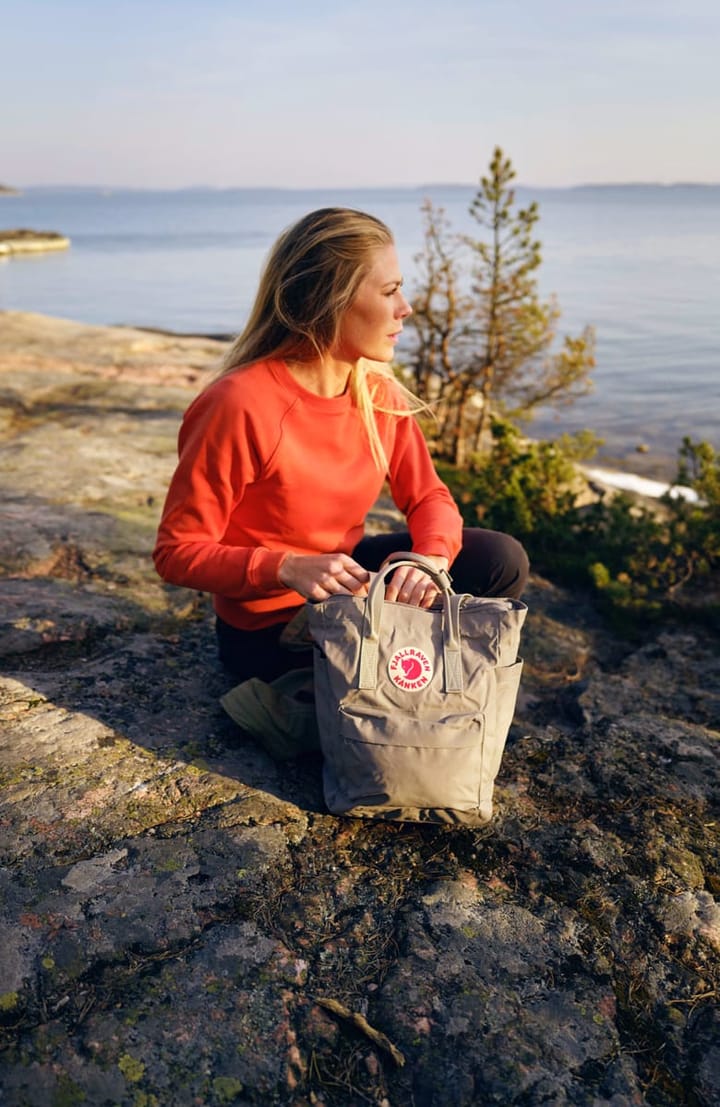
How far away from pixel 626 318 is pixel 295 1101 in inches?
1041

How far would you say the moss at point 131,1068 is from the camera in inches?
68.0

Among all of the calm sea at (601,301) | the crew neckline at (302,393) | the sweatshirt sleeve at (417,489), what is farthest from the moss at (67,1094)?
the calm sea at (601,301)

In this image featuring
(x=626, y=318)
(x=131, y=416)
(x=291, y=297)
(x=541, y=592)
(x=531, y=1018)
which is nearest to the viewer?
(x=531, y=1018)

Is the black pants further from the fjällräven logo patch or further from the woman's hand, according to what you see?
the fjällräven logo patch

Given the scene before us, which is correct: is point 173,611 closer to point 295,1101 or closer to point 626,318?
point 295,1101

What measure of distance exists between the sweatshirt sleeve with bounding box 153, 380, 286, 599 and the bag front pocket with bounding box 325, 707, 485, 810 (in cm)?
59

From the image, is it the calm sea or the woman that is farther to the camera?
the calm sea

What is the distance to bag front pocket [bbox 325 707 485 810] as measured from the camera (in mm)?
2393

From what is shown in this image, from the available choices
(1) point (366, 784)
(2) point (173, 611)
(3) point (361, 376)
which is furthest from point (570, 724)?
(2) point (173, 611)

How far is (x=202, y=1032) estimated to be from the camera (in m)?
1.83

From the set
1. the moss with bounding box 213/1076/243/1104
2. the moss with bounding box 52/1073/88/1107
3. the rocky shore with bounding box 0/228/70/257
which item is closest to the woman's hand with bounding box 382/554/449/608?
the moss with bounding box 213/1076/243/1104

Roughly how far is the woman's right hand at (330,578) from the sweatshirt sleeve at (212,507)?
0.15 m

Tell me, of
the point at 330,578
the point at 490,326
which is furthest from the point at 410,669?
the point at 490,326

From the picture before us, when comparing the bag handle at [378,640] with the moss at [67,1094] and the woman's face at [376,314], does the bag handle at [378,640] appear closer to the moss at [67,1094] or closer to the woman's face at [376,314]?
the woman's face at [376,314]
